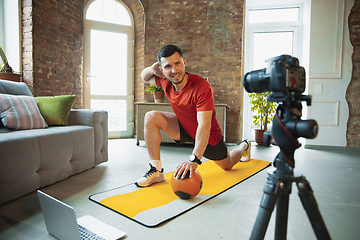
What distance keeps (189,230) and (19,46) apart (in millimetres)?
3542

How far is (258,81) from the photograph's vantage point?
0.78 meters

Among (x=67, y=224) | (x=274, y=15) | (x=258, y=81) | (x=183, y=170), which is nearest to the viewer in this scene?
(x=258, y=81)

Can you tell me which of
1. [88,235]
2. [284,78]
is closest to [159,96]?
[88,235]

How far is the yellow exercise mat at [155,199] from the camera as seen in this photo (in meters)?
1.26

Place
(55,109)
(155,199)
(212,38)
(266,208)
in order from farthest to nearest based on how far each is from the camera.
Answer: (212,38), (55,109), (155,199), (266,208)

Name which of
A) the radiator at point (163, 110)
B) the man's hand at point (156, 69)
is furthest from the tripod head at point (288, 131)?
the radiator at point (163, 110)

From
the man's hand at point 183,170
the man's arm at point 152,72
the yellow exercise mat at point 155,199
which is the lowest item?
the yellow exercise mat at point 155,199

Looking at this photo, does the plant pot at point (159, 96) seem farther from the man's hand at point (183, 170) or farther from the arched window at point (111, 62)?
the man's hand at point (183, 170)

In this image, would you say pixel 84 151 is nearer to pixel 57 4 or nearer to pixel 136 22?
pixel 57 4

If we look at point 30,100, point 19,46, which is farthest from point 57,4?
point 30,100

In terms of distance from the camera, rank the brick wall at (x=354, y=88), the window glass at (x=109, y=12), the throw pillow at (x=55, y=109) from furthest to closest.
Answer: the window glass at (x=109, y=12) < the brick wall at (x=354, y=88) < the throw pillow at (x=55, y=109)

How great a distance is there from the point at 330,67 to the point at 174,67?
10.2ft

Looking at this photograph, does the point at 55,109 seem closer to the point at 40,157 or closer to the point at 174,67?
the point at 40,157

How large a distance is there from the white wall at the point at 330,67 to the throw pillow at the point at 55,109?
347cm
